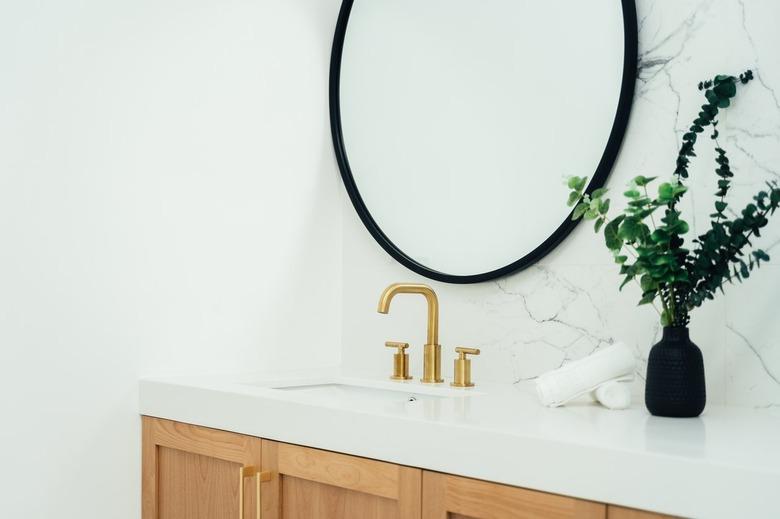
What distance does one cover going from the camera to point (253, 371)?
2.06m

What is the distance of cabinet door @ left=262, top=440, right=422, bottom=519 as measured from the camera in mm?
1303

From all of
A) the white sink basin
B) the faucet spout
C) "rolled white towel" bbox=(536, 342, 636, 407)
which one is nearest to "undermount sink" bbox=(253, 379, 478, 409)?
the white sink basin

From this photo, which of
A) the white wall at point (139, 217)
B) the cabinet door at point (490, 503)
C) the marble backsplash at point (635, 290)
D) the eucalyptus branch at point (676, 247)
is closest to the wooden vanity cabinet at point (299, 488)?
the cabinet door at point (490, 503)

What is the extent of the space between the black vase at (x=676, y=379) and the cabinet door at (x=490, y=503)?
0.34m

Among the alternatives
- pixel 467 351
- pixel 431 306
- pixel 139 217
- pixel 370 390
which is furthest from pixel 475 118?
pixel 139 217

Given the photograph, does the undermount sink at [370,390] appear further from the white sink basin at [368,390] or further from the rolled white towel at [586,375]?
the rolled white towel at [586,375]

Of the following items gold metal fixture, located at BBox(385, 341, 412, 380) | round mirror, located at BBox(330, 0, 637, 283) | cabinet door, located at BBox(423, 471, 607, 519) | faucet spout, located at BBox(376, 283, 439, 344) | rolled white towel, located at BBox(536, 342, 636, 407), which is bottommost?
cabinet door, located at BBox(423, 471, 607, 519)

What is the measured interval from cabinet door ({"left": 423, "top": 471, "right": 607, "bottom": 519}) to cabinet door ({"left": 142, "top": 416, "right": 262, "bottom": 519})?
1.36 feet

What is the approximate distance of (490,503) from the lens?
3.90 ft

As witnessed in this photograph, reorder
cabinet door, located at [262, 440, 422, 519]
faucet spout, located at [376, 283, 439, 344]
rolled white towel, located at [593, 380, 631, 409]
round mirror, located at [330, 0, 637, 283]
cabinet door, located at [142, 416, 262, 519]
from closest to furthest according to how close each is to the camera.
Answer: cabinet door, located at [262, 440, 422, 519] → rolled white towel, located at [593, 380, 631, 409] → cabinet door, located at [142, 416, 262, 519] → round mirror, located at [330, 0, 637, 283] → faucet spout, located at [376, 283, 439, 344]

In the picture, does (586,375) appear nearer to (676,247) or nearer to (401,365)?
(676,247)

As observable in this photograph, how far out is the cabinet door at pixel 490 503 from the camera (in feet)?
3.60

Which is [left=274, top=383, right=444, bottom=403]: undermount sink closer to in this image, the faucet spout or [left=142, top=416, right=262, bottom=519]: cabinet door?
the faucet spout

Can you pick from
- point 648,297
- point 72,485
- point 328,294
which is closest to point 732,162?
point 648,297
